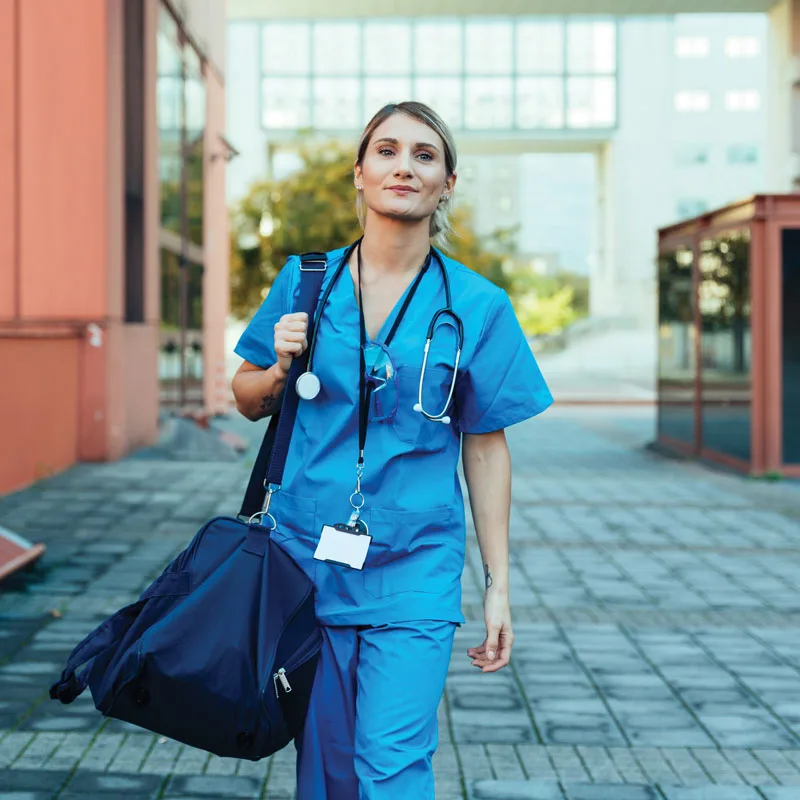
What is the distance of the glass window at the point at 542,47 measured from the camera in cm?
5631

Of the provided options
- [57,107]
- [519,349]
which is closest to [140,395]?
[57,107]

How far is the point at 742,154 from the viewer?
280ft

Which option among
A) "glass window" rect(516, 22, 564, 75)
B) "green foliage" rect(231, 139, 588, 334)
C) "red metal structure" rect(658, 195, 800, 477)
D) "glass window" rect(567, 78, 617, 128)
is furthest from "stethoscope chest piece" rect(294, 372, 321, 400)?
"glass window" rect(567, 78, 617, 128)

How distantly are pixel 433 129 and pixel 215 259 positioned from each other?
66.8ft

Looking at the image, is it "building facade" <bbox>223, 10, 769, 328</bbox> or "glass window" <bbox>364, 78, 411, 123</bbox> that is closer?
"building facade" <bbox>223, 10, 769, 328</bbox>

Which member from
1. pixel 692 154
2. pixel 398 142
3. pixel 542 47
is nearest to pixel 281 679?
pixel 398 142

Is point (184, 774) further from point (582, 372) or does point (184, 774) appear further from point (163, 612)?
point (582, 372)

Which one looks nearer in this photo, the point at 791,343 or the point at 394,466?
the point at 394,466

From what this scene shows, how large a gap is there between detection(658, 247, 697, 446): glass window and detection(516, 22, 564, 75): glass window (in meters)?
43.1

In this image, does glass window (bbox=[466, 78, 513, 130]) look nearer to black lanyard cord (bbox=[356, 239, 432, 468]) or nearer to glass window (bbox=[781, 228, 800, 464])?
glass window (bbox=[781, 228, 800, 464])

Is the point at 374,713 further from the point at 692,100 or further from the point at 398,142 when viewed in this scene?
the point at 692,100

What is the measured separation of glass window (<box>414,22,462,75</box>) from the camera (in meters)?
55.9

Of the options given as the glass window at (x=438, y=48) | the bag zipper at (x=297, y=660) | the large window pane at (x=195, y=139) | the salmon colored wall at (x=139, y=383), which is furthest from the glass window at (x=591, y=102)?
the bag zipper at (x=297, y=660)

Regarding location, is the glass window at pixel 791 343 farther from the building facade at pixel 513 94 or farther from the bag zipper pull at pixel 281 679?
the building facade at pixel 513 94
